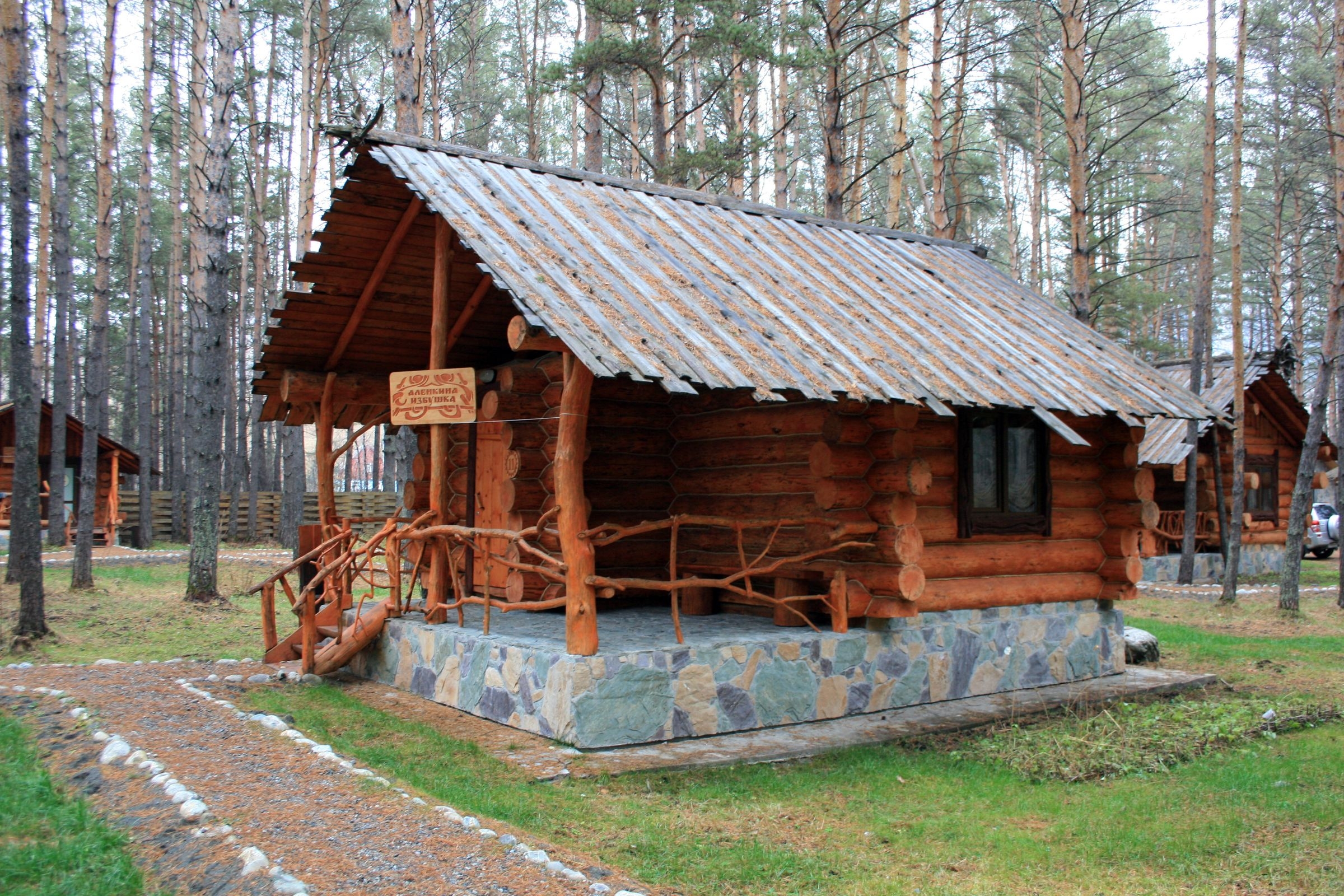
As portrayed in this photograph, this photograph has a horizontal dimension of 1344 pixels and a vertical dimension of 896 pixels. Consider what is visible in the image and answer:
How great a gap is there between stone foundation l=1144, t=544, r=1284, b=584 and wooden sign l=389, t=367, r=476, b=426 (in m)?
16.8

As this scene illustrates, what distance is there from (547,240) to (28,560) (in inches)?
296

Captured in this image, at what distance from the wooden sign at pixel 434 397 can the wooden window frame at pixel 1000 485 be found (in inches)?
181

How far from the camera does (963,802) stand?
658 centimetres

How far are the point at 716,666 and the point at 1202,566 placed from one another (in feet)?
57.8

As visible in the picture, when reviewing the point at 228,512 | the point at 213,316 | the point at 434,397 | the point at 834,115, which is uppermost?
the point at 834,115

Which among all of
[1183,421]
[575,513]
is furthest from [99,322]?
[1183,421]

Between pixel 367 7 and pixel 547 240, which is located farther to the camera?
pixel 367 7

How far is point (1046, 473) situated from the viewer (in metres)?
10.5

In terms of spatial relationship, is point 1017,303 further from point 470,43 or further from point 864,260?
point 470,43

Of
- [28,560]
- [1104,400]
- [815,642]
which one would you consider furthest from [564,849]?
[28,560]

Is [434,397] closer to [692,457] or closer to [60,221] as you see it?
[692,457]

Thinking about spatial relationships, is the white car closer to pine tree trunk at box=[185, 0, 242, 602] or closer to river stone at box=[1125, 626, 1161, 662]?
river stone at box=[1125, 626, 1161, 662]

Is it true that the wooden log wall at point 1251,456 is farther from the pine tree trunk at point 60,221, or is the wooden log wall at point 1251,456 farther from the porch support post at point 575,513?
the pine tree trunk at point 60,221

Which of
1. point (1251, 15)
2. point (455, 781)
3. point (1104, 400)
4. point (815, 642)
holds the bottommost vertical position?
point (455, 781)
